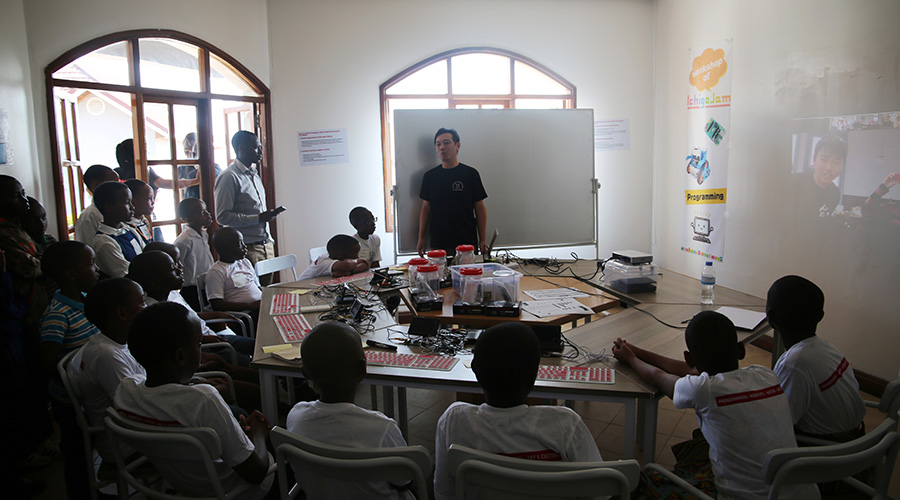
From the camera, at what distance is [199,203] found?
3.86 metres

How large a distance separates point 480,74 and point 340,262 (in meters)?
3.12

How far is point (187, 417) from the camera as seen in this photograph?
63.4 inches

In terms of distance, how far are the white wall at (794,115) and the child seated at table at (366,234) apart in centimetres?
307

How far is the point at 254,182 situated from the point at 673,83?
4.26 metres

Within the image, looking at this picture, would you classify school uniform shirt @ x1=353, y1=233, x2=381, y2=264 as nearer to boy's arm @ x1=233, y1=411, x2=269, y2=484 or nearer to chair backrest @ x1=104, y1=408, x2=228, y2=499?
boy's arm @ x1=233, y1=411, x2=269, y2=484

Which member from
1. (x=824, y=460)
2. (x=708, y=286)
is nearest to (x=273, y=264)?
(x=708, y=286)

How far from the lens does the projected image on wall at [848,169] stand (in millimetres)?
3262

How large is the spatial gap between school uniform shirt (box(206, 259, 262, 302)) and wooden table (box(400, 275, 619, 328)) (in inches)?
46.0

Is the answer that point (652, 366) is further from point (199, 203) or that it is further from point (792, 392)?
point (199, 203)

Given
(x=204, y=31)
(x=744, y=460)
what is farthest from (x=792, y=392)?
(x=204, y=31)

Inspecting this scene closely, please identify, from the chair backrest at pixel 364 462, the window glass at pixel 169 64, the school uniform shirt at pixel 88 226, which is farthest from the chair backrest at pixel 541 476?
the window glass at pixel 169 64

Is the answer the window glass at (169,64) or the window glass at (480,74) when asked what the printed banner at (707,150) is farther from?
the window glass at (169,64)

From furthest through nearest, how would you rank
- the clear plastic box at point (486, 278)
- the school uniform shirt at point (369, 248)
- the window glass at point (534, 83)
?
the window glass at point (534, 83) < the school uniform shirt at point (369, 248) < the clear plastic box at point (486, 278)

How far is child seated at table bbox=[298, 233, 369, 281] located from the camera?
12.5ft
